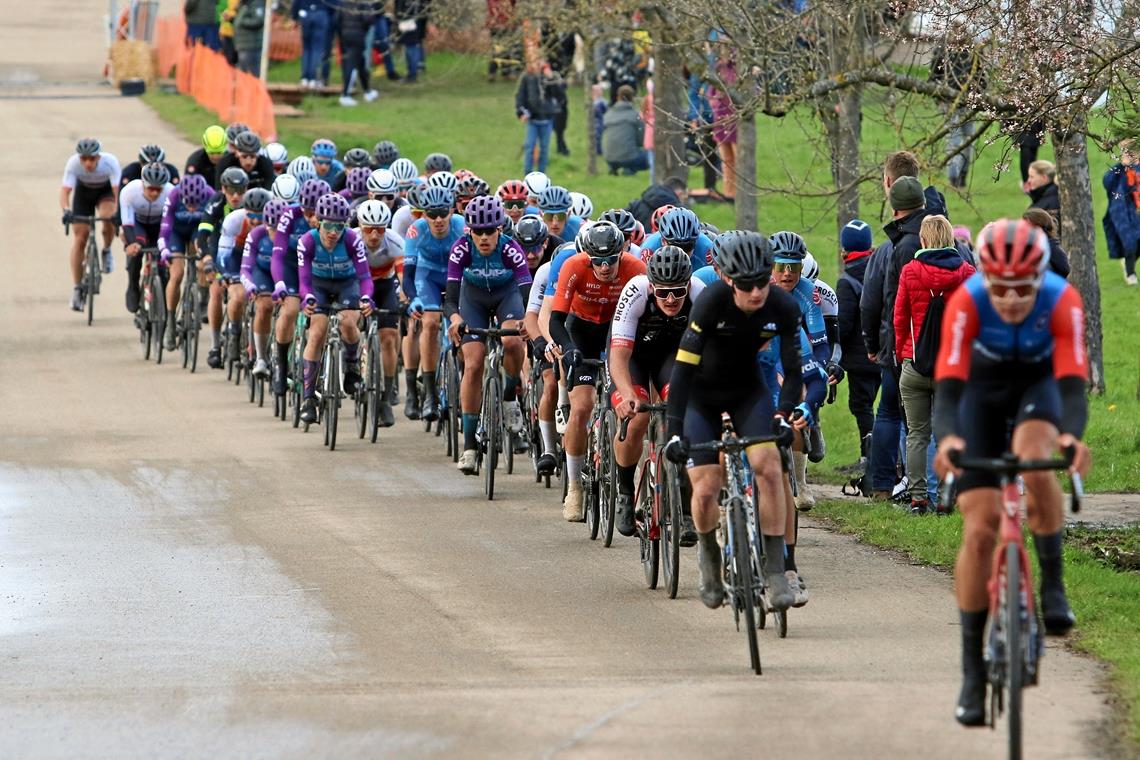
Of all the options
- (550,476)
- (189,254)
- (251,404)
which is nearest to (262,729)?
(550,476)

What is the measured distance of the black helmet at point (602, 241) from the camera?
12055 mm

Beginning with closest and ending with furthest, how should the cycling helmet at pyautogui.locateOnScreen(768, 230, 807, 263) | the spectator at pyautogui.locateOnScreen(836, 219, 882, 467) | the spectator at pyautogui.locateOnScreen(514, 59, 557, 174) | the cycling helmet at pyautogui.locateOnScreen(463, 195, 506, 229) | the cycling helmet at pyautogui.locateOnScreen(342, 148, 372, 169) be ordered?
1. the cycling helmet at pyautogui.locateOnScreen(768, 230, 807, 263)
2. the spectator at pyautogui.locateOnScreen(836, 219, 882, 467)
3. the cycling helmet at pyautogui.locateOnScreen(463, 195, 506, 229)
4. the cycling helmet at pyautogui.locateOnScreen(342, 148, 372, 169)
5. the spectator at pyautogui.locateOnScreen(514, 59, 557, 174)

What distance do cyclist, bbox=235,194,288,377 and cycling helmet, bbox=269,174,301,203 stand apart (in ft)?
1.08

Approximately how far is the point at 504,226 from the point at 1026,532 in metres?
4.96

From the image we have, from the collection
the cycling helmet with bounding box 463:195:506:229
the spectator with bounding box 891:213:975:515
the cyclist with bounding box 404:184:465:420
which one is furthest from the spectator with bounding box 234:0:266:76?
the spectator with bounding box 891:213:975:515

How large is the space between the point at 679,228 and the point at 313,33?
26.3 m

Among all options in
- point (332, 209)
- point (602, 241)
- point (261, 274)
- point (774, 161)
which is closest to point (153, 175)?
point (261, 274)

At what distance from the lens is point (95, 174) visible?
23781 mm

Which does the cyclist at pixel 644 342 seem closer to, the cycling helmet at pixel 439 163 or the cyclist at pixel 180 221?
the cycling helmet at pixel 439 163

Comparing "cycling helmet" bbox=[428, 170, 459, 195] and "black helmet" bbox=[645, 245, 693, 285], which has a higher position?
"cycling helmet" bbox=[428, 170, 459, 195]

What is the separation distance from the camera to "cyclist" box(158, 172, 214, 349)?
68.6 feet

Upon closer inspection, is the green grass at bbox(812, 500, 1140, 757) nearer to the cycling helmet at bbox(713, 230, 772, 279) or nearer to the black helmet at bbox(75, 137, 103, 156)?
the cycling helmet at bbox(713, 230, 772, 279)

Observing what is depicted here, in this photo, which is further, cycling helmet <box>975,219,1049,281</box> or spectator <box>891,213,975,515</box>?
spectator <box>891,213,975,515</box>

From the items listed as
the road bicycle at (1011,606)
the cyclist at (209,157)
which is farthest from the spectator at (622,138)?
the road bicycle at (1011,606)
